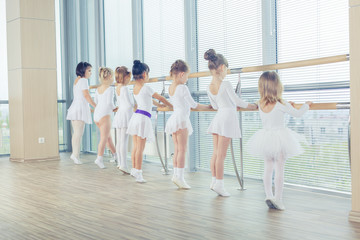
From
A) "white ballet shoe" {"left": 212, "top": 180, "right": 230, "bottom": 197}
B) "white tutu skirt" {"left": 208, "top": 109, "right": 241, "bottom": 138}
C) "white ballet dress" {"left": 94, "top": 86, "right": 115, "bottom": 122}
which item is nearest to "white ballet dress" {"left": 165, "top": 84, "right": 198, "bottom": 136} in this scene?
"white tutu skirt" {"left": 208, "top": 109, "right": 241, "bottom": 138}

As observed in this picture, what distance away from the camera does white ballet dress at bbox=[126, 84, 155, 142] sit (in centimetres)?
501

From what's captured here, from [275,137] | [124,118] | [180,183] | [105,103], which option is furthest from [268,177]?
[105,103]

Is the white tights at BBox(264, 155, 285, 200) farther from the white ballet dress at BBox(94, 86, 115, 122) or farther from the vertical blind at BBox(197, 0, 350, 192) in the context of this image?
the white ballet dress at BBox(94, 86, 115, 122)

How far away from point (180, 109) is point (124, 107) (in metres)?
1.17

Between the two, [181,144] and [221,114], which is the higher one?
[221,114]

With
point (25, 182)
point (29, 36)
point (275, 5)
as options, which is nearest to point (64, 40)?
point (29, 36)

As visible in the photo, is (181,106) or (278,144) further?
(181,106)

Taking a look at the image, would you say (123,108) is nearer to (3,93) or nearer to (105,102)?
(105,102)

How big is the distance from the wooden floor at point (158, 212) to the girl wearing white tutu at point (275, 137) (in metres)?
0.21

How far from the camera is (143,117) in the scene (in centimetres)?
505

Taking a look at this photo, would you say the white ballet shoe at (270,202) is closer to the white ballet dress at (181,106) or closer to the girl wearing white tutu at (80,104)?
the white ballet dress at (181,106)

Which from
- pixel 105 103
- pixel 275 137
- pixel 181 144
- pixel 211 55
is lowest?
pixel 181 144

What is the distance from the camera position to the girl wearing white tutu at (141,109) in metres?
5.01

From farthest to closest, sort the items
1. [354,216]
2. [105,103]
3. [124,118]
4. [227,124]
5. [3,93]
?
[3,93], [105,103], [124,118], [227,124], [354,216]
